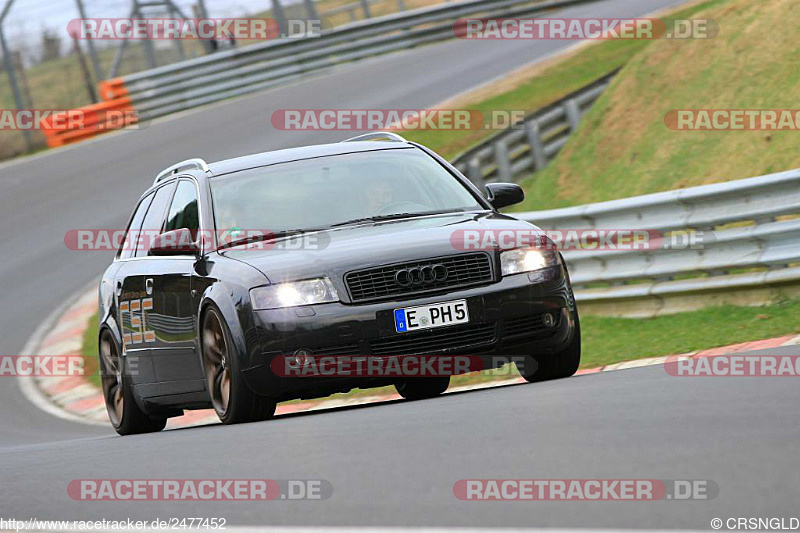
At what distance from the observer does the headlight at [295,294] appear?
25.5 feet

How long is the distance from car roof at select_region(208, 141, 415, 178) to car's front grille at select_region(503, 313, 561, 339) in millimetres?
1927

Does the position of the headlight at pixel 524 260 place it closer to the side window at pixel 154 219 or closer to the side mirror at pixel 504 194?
the side mirror at pixel 504 194

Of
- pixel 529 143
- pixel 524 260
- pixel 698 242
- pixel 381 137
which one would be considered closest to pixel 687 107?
pixel 529 143

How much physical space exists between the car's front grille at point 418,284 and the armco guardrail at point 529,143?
33.2ft

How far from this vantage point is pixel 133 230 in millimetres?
10484

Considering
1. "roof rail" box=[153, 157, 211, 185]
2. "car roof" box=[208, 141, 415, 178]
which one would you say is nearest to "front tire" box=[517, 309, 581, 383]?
"car roof" box=[208, 141, 415, 178]

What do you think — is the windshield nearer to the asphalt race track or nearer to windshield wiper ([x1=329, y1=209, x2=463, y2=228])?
windshield wiper ([x1=329, y1=209, x2=463, y2=228])

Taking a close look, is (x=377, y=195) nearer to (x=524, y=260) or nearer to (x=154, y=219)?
(x=524, y=260)

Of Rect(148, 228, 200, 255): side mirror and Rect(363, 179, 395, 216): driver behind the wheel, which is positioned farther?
Rect(363, 179, 395, 216): driver behind the wheel

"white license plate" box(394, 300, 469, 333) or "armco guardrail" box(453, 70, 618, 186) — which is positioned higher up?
"white license plate" box(394, 300, 469, 333)

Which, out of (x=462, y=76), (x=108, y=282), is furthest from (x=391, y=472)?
(x=462, y=76)

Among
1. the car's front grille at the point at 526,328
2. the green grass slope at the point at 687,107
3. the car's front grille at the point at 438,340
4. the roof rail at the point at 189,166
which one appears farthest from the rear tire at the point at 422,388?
the green grass slope at the point at 687,107

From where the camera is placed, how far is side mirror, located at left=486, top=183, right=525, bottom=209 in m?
9.30

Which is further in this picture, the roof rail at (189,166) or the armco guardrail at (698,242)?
the armco guardrail at (698,242)
